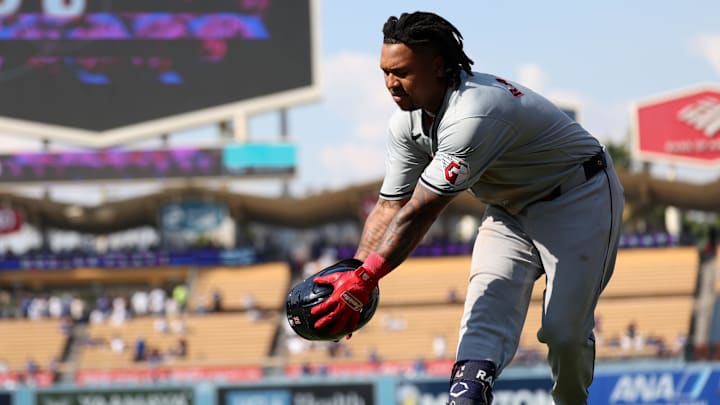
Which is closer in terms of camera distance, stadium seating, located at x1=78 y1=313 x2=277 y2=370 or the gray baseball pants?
the gray baseball pants

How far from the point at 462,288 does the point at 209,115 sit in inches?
366

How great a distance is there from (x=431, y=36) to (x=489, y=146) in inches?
17.3

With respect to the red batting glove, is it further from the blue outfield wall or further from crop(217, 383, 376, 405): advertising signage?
crop(217, 383, 376, 405): advertising signage

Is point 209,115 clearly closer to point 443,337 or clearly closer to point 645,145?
Result: point 443,337

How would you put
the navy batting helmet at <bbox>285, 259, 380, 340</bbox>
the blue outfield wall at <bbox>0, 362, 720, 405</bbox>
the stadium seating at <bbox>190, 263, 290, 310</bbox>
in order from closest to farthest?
1. the navy batting helmet at <bbox>285, 259, 380, 340</bbox>
2. the blue outfield wall at <bbox>0, 362, 720, 405</bbox>
3. the stadium seating at <bbox>190, 263, 290, 310</bbox>

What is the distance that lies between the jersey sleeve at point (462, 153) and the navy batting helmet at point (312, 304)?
530 mm

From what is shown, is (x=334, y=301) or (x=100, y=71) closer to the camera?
(x=334, y=301)

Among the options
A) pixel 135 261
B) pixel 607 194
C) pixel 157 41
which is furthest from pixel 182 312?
pixel 607 194

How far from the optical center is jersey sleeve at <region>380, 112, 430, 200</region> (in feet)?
13.8

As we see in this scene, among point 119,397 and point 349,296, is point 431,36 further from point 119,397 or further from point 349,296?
point 119,397

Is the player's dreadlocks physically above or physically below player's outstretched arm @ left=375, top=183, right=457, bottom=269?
above

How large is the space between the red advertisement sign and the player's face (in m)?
34.0

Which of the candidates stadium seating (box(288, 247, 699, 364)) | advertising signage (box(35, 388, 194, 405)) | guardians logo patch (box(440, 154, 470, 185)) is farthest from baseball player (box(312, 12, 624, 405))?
stadium seating (box(288, 247, 699, 364))

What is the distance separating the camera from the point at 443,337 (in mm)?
28953
